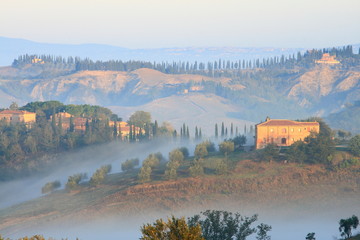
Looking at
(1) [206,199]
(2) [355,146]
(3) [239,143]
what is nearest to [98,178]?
(1) [206,199]

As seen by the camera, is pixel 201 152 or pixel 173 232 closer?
pixel 173 232

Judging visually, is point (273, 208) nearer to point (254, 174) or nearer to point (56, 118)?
point (254, 174)

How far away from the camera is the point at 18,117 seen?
179000 millimetres

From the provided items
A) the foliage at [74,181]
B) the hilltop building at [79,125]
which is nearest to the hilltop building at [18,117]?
the hilltop building at [79,125]

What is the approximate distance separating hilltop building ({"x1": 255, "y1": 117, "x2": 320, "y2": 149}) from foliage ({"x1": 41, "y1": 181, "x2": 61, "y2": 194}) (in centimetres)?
3064

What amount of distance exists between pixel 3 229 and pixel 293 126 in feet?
149

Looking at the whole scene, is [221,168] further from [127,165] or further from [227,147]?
[127,165]

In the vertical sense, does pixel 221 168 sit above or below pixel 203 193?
above

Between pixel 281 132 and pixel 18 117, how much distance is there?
68.7 meters

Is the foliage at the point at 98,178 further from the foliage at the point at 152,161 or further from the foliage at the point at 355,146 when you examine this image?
the foliage at the point at 355,146

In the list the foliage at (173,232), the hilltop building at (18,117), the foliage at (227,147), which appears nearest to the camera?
the foliage at (173,232)

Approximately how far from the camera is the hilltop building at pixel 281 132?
129 meters

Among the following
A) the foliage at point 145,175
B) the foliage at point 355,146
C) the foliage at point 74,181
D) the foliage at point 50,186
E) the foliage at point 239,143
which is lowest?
the foliage at point 50,186

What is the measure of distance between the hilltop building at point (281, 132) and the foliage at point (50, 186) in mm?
30644
